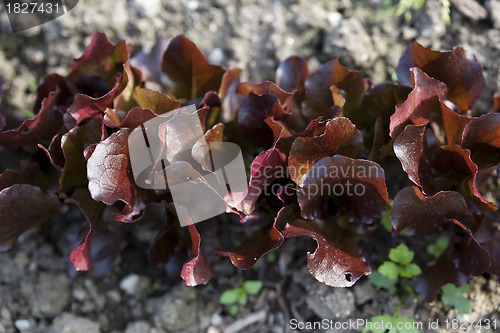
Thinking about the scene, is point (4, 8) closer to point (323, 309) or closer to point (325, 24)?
point (325, 24)

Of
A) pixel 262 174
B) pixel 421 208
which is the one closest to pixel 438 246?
pixel 421 208

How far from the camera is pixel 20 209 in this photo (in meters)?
1.95

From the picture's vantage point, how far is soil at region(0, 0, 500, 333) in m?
2.12

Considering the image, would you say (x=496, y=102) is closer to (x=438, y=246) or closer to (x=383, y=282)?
(x=438, y=246)

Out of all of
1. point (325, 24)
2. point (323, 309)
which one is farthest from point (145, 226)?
point (325, 24)

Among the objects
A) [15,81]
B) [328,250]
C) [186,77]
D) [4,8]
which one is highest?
[4,8]

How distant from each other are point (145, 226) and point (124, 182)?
474mm

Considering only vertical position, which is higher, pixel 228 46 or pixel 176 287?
pixel 228 46

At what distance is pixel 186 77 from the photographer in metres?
2.12

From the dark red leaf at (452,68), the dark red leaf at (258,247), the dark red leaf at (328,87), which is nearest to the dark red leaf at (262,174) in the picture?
the dark red leaf at (258,247)

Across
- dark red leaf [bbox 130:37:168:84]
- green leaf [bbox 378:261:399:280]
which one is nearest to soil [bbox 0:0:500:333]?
green leaf [bbox 378:261:399:280]

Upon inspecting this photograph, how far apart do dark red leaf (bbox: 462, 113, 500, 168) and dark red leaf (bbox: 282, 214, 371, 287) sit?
2.04ft

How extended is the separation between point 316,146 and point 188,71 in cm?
73

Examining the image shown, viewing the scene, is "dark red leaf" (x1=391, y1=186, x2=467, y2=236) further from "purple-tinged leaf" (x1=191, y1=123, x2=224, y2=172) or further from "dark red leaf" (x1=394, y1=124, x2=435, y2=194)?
"purple-tinged leaf" (x1=191, y1=123, x2=224, y2=172)
